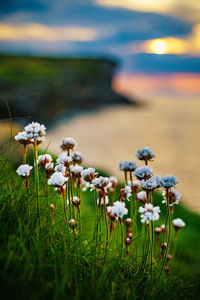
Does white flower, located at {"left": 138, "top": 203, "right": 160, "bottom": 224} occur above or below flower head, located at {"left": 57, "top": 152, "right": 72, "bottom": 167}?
below

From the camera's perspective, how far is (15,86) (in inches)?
1423

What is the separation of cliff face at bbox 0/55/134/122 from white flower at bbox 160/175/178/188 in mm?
23813

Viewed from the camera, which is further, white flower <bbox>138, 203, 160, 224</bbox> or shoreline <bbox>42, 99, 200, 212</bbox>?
shoreline <bbox>42, 99, 200, 212</bbox>

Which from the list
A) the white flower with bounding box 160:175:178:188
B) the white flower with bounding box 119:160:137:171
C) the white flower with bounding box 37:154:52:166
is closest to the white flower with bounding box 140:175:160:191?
the white flower with bounding box 160:175:178:188

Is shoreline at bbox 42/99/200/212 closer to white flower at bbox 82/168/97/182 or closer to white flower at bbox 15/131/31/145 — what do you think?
white flower at bbox 15/131/31/145

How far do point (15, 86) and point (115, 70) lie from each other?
37.7m

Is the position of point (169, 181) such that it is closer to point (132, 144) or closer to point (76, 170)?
point (76, 170)

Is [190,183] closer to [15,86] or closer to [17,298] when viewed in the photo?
[17,298]

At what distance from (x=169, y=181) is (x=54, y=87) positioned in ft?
141

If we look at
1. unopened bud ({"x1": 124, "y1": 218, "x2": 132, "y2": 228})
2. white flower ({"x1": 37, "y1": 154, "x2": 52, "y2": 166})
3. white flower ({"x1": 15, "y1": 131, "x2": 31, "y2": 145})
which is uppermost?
white flower ({"x1": 15, "y1": 131, "x2": 31, "y2": 145})

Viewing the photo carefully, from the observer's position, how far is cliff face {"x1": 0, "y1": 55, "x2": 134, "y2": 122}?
36.9 meters

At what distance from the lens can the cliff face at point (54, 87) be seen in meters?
Answer: 36.9

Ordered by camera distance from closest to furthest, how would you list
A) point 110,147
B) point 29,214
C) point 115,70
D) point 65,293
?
point 65,293 → point 29,214 → point 110,147 → point 115,70

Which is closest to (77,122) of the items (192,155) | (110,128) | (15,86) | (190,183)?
(110,128)
